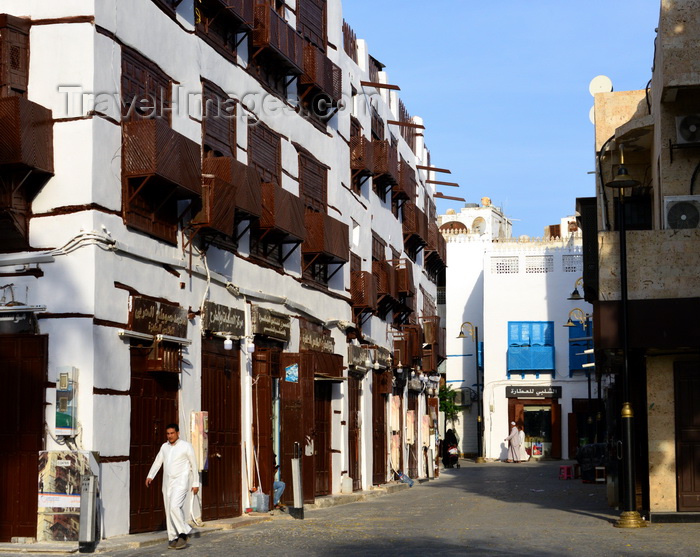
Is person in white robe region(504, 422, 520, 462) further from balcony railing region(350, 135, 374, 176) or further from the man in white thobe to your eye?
the man in white thobe

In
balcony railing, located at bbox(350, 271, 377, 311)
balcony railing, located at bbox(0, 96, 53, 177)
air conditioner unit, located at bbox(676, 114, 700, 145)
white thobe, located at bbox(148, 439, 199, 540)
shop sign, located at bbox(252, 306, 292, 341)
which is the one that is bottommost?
white thobe, located at bbox(148, 439, 199, 540)

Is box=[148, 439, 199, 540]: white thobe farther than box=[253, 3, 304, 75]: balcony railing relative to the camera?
No

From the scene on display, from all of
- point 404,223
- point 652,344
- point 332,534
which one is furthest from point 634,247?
point 404,223

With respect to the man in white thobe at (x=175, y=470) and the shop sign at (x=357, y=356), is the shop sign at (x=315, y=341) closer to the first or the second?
the shop sign at (x=357, y=356)

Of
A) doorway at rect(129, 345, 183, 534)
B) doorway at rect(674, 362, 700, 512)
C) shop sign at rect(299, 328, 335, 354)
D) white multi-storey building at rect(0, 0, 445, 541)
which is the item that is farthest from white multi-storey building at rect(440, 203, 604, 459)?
doorway at rect(129, 345, 183, 534)

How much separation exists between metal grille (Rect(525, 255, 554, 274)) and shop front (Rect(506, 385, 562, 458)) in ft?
18.9

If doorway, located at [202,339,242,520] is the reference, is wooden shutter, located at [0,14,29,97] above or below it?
above

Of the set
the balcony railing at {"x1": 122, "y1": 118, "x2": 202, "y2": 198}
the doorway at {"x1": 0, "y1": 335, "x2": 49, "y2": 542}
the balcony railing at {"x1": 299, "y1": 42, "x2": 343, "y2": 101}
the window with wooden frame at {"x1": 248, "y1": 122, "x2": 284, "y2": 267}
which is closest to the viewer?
the doorway at {"x1": 0, "y1": 335, "x2": 49, "y2": 542}

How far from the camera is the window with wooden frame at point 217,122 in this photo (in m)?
19.9

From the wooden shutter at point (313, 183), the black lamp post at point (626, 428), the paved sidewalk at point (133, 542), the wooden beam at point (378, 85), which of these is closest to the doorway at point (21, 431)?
the paved sidewalk at point (133, 542)

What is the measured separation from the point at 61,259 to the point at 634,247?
30.6ft

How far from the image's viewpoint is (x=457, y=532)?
1731 cm

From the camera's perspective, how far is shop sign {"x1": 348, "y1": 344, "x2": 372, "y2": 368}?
3017 cm

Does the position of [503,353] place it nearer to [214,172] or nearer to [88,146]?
[214,172]
